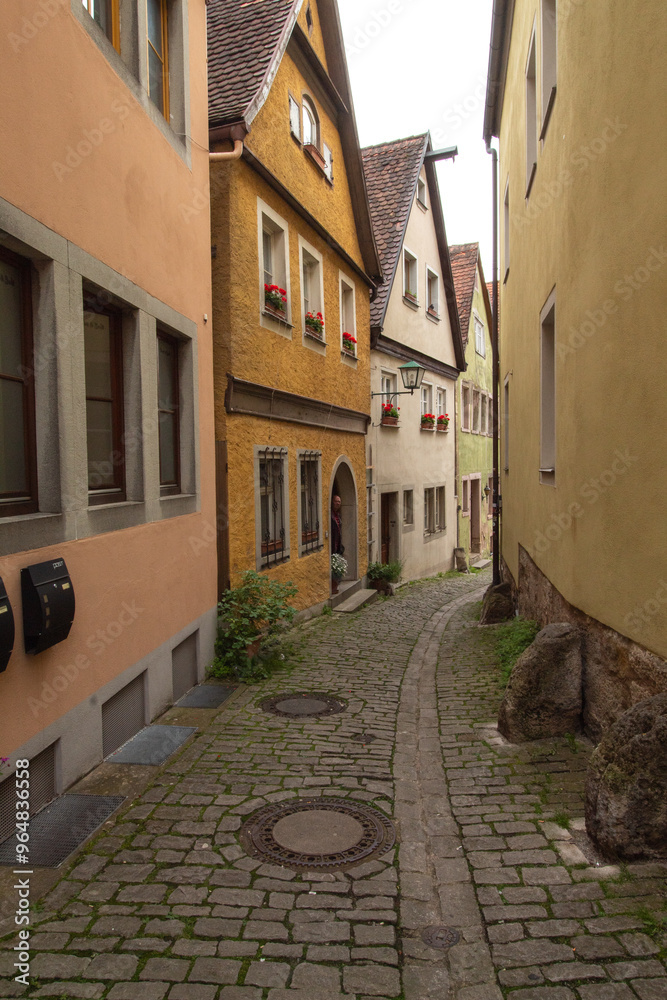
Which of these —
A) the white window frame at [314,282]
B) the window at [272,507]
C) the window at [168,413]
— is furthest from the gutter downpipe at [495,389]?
the window at [168,413]

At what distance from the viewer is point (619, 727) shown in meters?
4.10

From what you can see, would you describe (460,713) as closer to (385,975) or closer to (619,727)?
(619,727)

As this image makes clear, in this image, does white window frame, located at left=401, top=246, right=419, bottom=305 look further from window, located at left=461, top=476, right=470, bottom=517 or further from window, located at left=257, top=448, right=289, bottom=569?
window, located at left=257, top=448, right=289, bottom=569

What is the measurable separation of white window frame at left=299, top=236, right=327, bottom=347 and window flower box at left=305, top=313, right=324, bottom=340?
0.06m

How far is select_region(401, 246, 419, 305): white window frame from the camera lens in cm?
1864

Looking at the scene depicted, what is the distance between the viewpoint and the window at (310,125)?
38.8 feet

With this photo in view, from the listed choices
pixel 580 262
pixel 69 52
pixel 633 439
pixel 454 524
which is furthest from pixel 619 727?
pixel 454 524

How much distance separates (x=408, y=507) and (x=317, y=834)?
1472cm

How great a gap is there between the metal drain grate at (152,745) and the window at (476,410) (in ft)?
70.0

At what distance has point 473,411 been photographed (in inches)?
1038

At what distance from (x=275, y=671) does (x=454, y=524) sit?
15561 mm

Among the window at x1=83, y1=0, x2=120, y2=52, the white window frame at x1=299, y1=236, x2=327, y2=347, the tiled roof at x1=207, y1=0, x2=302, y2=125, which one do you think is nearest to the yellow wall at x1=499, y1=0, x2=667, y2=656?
the window at x1=83, y1=0, x2=120, y2=52

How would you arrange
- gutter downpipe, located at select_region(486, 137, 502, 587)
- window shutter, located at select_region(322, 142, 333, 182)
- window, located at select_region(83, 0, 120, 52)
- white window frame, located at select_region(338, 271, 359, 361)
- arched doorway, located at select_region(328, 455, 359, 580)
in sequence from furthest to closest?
arched doorway, located at select_region(328, 455, 359, 580), white window frame, located at select_region(338, 271, 359, 361), gutter downpipe, located at select_region(486, 137, 502, 587), window shutter, located at select_region(322, 142, 333, 182), window, located at select_region(83, 0, 120, 52)

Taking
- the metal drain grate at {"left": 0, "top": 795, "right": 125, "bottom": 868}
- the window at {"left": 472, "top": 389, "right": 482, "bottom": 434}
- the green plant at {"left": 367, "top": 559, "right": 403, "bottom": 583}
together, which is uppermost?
the window at {"left": 472, "top": 389, "right": 482, "bottom": 434}
